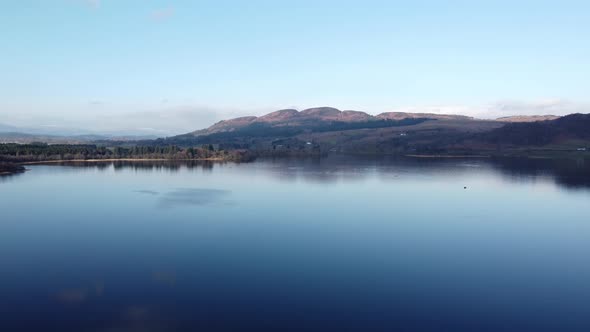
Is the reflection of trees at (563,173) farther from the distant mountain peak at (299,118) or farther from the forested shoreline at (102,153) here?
the distant mountain peak at (299,118)

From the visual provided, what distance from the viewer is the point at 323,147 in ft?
271

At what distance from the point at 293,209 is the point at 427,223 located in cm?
651

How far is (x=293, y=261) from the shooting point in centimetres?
1315

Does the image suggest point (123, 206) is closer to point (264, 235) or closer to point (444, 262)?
point (264, 235)

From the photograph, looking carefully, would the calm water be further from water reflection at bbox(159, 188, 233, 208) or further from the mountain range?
the mountain range

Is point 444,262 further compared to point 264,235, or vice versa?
point 264,235

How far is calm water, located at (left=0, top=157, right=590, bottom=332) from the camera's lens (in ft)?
31.2

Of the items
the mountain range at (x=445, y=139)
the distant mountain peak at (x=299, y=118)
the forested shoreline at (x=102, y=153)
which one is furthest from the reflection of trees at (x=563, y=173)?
the distant mountain peak at (x=299, y=118)

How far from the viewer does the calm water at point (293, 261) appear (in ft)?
31.2

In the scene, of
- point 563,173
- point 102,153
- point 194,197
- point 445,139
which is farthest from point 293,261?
point 445,139

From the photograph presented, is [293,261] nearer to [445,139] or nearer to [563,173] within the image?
[563,173]

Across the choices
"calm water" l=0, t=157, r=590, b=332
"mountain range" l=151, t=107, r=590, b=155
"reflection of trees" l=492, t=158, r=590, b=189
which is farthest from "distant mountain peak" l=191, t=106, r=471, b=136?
"calm water" l=0, t=157, r=590, b=332

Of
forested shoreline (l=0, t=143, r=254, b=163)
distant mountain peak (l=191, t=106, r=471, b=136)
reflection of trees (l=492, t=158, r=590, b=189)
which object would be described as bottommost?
reflection of trees (l=492, t=158, r=590, b=189)

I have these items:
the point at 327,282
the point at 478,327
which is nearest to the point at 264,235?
the point at 327,282
